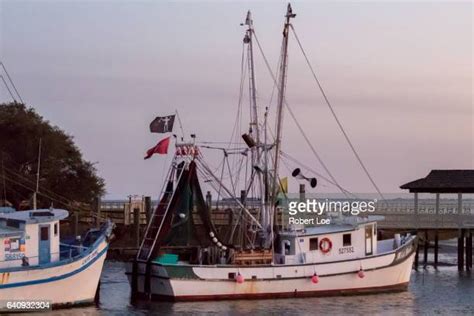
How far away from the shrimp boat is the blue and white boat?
3.14 m

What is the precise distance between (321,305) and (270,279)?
7.51 ft

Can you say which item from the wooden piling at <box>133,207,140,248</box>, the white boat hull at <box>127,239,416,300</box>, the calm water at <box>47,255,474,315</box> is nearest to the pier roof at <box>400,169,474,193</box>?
the calm water at <box>47,255,474,315</box>

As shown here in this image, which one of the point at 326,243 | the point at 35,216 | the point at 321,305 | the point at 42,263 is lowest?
the point at 321,305

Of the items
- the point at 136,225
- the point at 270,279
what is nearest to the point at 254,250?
the point at 270,279

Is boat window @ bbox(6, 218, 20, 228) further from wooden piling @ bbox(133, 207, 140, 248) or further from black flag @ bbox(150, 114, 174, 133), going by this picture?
wooden piling @ bbox(133, 207, 140, 248)

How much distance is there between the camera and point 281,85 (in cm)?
4600

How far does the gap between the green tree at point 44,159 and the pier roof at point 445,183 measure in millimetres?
19236

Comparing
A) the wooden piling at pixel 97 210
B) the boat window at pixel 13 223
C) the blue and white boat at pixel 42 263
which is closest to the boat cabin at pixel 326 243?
the blue and white boat at pixel 42 263

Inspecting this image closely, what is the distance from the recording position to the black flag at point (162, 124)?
44625 mm

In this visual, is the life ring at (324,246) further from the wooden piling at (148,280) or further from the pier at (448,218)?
the pier at (448,218)

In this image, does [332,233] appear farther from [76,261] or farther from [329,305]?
[76,261]

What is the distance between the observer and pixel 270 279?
4406cm

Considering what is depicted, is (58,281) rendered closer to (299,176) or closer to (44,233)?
(44,233)

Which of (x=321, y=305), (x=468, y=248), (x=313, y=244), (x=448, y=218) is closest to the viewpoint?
(x=321, y=305)
